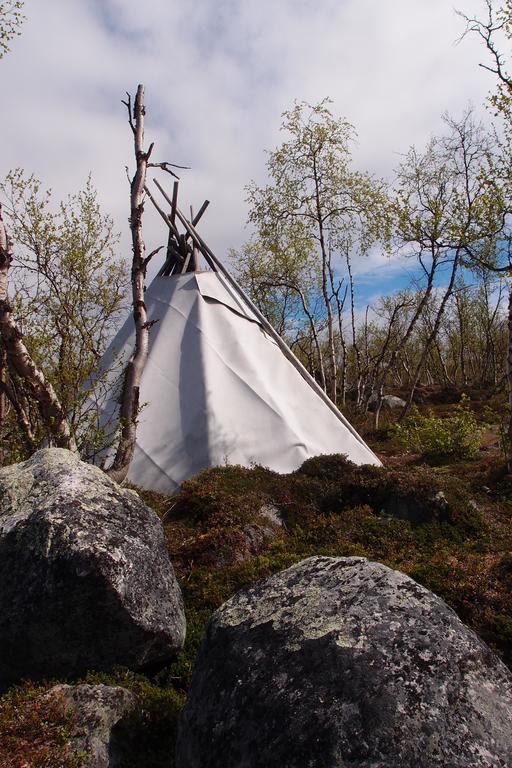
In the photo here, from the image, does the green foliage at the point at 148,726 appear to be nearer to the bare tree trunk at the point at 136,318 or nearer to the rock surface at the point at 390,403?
the bare tree trunk at the point at 136,318

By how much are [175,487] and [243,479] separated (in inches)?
59.2

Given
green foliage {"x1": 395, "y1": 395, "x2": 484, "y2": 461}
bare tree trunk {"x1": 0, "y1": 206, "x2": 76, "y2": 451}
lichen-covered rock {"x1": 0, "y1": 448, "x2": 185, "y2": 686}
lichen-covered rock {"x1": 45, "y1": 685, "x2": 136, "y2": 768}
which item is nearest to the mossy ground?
lichen-covered rock {"x1": 45, "y1": 685, "x2": 136, "y2": 768}

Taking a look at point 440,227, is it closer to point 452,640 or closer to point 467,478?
point 467,478

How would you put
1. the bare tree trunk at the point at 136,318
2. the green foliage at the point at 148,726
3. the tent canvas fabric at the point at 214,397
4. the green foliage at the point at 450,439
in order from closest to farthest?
the green foliage at the point at 148,726, the bare tree trunk at the point at 136,318, the tent canvas fabric at the point at 214,397, the green foliage at the point at 450,439

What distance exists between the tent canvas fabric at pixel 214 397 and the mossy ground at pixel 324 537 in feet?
3.12

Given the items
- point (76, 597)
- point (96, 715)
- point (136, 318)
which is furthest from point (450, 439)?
point (96, 715)

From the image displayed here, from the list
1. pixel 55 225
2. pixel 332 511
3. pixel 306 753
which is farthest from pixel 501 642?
pixel 55 225

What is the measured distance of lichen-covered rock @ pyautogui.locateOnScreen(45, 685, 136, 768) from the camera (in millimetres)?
3762

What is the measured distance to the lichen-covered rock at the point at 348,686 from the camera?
9.37ft

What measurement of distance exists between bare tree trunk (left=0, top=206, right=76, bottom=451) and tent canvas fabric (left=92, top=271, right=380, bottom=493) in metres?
2.21

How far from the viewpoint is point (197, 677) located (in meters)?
3.75

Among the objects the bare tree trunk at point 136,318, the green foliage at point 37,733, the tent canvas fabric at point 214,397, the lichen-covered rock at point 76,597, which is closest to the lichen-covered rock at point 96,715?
the green foliage at point 37,733

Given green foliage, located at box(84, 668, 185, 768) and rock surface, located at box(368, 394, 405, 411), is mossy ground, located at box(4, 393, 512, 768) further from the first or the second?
rock surface, located at box(368, 394, 405, 411)

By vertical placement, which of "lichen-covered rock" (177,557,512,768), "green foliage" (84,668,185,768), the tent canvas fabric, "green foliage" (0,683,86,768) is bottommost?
"green foliage" (84,668,185,768)
